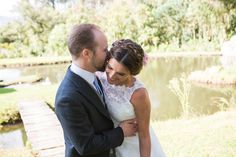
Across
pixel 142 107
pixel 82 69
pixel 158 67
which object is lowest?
pixel 158 67

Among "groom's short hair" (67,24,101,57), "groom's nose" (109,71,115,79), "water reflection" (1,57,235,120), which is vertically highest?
"groom's short hair" (67,24,101,57)

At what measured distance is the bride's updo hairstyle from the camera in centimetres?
153

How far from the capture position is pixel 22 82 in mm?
14227

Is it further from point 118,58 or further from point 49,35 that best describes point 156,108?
point 49,35

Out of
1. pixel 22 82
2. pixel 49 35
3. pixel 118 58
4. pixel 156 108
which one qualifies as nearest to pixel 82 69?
pixel 118 58

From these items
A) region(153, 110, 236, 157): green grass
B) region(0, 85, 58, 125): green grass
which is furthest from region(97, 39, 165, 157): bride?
region(0, 85, 58, 125): green grass

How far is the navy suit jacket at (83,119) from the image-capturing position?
152cm

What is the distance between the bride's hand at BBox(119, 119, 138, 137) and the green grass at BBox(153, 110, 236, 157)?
2.31 m

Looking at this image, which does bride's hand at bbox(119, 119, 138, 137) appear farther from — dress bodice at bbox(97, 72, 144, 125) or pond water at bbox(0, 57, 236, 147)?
pond water at bbox(0, 57, 236, 147)

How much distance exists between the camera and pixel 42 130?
553 centimetres

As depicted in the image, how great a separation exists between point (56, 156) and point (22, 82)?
34.3 ft

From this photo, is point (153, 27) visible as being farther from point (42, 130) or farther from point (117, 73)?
point (117, 73)

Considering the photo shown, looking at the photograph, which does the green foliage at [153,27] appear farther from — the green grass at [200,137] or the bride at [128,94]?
the bride at [128,94]

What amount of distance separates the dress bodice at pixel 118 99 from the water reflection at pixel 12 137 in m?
4.96
